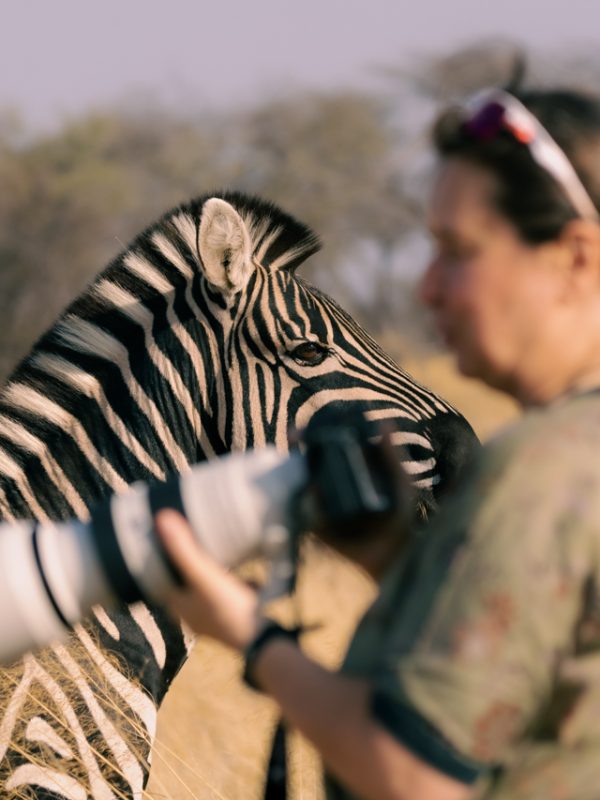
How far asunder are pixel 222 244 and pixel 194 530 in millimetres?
2582

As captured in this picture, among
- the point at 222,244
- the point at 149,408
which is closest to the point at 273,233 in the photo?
the point at 222,244

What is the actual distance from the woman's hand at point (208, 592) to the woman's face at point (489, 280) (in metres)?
0.46

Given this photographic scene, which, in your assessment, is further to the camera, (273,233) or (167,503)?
(273,233)

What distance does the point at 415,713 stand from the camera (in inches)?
54.0

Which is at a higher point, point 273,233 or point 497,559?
point 273,233

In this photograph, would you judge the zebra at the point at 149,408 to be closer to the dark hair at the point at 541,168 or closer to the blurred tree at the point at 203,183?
the dark hair at the point at 541,168

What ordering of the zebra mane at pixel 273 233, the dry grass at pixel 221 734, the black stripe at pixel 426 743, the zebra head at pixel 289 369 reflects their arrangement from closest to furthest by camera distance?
the black stripe at pixel 426 743 < the zebra head at pixel 289 369 < the zebra mane at pixel 273 233 < the dry grass at pixel 221 734

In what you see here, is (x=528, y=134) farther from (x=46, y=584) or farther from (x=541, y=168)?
(x=46, y=584)

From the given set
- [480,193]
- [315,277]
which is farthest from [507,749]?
[315,277]

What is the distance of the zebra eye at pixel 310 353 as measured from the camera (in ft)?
13.6

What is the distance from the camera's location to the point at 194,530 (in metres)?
1.64

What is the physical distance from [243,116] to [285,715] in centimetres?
3615

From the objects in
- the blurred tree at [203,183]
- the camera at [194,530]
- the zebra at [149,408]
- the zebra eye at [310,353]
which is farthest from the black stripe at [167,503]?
the blurred tree at [203,183]

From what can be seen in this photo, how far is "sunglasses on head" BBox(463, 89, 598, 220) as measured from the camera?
5.24ft
